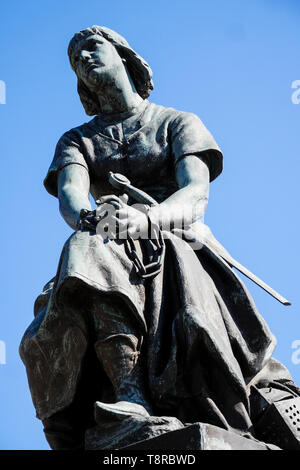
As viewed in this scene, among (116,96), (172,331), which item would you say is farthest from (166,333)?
(116,96)

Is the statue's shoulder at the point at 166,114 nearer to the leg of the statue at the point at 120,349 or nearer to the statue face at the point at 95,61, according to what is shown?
the statue face at the point at 95,61

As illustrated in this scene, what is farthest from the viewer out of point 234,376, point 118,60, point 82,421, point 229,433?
point 118,60

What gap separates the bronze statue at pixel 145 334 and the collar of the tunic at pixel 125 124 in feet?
1.80

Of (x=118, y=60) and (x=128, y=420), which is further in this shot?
(x=118, y=60)

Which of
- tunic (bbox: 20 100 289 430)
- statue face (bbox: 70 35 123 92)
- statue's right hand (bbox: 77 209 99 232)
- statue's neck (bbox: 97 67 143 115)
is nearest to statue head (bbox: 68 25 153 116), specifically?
statue face (bbox: 70 35 123 92)

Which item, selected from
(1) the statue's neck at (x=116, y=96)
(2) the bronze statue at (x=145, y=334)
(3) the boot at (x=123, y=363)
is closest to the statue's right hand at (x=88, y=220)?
(2) the bronze statue at (x=145, y=334)

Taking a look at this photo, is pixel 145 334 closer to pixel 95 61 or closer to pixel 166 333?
pixel 166 333

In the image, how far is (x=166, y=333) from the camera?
6281 mm

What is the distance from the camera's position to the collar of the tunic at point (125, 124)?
25.7 feet

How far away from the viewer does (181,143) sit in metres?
7.59

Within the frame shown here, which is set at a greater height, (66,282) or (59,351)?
(66,282)

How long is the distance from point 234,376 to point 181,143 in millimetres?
2160
